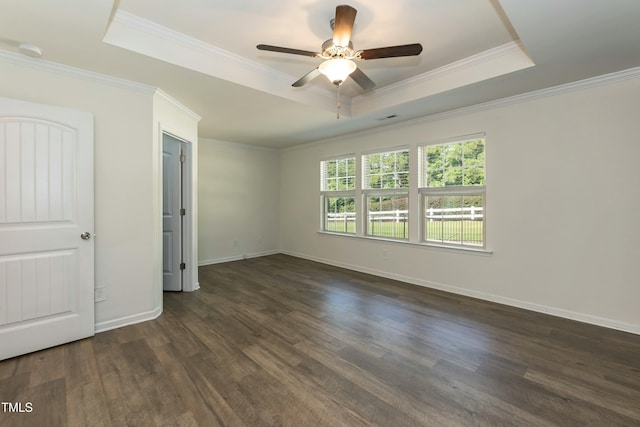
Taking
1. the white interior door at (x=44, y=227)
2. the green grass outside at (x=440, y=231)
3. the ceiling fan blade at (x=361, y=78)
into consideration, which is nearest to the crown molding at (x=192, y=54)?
the white interior door at (x=44, y=227)

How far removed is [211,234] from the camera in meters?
5.48

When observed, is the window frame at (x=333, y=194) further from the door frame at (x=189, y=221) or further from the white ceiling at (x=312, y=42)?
the door frame at (x=189, y=221)

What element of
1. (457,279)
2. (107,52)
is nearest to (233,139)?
(107,52)

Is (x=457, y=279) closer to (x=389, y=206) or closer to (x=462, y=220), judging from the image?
(x=462, y=220)

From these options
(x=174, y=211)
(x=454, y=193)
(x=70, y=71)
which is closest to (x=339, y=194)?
(x=454, y=193)

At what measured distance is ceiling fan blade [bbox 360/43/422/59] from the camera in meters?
1.92

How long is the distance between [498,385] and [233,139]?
17.2 ft

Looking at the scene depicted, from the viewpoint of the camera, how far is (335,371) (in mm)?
2064

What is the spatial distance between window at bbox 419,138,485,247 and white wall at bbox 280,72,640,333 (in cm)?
14

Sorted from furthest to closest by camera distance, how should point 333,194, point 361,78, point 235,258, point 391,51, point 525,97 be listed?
point 235,258 < point 333,194 < point 525,97 < point 361,78 < point 391,51

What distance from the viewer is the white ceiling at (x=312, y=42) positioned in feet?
6.37

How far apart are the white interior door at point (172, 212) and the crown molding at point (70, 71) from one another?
99 centimetres

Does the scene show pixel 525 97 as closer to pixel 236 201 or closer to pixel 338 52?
pixel 338 52

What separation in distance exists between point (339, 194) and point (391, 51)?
3560 millimetres
